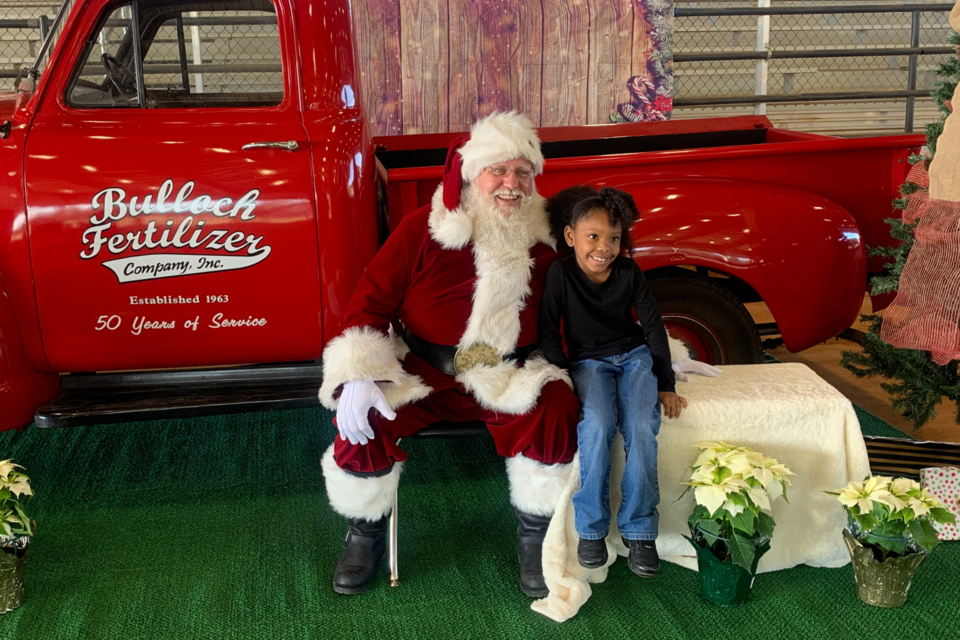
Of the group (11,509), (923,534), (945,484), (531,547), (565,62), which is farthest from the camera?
(565,62)

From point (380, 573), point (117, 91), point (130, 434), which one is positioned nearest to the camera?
point (380, 573)

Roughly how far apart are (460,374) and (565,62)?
387cm

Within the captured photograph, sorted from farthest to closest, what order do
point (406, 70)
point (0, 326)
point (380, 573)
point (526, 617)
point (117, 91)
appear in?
point (406, 70)
point (117, 91)
point (0, 326)
point (380, 573)
point (526, 617)

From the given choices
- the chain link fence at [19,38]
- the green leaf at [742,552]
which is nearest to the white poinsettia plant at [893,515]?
the green leaf at [742,552]

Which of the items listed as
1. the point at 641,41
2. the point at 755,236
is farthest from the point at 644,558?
the point at 641,41

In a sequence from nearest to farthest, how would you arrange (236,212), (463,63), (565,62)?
(236,212) → (463,63) → (565,62)

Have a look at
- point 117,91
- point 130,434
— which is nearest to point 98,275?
point 117,91

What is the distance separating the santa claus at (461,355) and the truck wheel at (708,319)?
2.48 ft

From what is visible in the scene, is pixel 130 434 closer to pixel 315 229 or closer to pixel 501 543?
pixel 315 229

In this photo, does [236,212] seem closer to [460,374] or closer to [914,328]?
[460,374]

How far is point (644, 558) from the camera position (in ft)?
8.14

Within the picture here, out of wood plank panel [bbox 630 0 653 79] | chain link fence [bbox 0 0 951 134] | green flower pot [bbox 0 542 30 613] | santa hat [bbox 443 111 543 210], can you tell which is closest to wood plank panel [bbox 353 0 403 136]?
wood plank panel [bbox 630 0 653 79]

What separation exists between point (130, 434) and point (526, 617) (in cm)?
213

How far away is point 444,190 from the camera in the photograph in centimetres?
271
